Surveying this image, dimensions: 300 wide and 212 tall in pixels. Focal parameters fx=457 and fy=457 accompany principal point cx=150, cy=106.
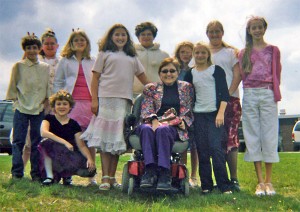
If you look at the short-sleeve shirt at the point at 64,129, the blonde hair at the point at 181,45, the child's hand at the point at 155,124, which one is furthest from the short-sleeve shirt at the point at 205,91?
the short-sleeve shirt at the point at 64,129

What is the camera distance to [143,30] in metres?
6.70

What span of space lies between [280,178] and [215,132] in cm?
258

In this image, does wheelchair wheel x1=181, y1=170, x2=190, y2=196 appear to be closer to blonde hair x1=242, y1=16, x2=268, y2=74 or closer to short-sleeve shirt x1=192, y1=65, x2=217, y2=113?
short-sleeve shirt x1=192, y1=65, x2=217, y2=113

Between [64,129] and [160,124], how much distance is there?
138 cm

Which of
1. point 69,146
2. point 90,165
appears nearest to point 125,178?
point 90,165

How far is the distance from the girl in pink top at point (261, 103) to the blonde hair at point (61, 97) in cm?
229

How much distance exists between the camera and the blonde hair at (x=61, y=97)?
234 inches

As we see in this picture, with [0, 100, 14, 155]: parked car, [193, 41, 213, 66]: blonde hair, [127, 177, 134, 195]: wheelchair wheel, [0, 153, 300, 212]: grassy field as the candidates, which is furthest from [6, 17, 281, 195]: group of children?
[0, 100, 14, 155]: parked car

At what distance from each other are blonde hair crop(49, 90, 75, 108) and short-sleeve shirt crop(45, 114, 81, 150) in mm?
211

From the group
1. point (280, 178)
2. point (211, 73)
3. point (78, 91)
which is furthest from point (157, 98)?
point (280, 178)

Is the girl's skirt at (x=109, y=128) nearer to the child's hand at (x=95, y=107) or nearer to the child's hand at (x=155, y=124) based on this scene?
the child's hand at (x=95, y=107)

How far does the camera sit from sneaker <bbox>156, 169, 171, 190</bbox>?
5.03 m

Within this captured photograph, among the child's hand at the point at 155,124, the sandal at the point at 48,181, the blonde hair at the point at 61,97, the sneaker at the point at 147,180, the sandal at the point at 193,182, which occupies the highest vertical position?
the blonde hair at the point at 61,97

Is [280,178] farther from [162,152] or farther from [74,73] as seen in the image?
[74,73]
